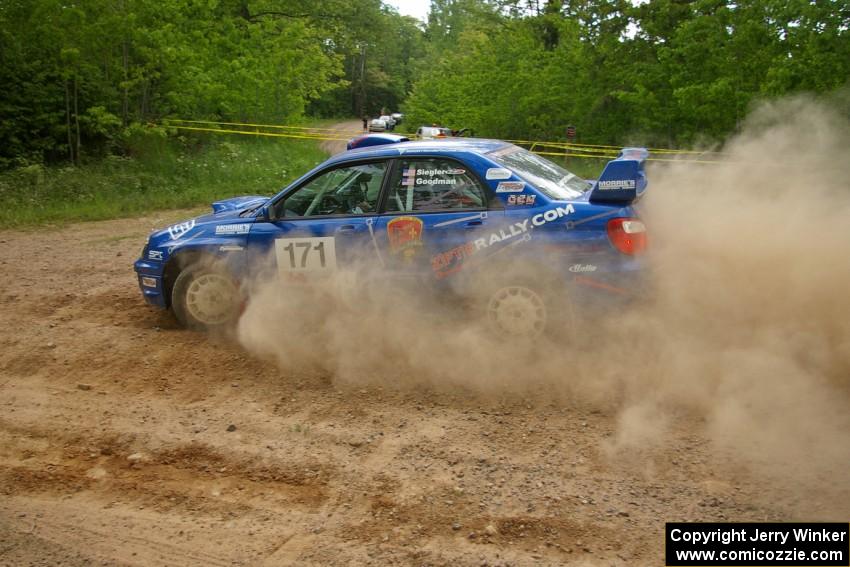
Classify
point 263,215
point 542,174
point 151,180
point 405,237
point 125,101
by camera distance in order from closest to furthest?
1. point 405,237
2. point 542,174
3. point 263,215
4. point 151,180
5. point 125,101

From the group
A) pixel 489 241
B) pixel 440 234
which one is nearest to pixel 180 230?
pixel 440 234

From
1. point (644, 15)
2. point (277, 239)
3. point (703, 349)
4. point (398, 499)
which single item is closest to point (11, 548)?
point (398, 499)

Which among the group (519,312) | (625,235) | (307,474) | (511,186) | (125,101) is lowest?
(307,474)

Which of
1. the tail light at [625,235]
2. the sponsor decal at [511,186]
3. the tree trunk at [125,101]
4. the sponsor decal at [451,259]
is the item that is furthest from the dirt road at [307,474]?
the tree trunk at [125,101]

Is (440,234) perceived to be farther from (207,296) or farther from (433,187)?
(207,296)

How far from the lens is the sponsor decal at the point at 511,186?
546cm

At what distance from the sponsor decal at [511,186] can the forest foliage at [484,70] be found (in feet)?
32.4

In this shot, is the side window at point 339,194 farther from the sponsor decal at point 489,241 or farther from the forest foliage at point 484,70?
the forest foliage at point 484,70

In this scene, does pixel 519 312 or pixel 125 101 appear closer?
pixel 519 312

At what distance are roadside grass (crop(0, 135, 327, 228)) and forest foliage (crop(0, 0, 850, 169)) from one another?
0.84 m

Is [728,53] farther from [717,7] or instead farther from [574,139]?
[574,139]

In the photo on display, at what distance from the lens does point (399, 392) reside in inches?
203

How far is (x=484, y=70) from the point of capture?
73.9 ft

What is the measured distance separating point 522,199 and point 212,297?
116 inches
